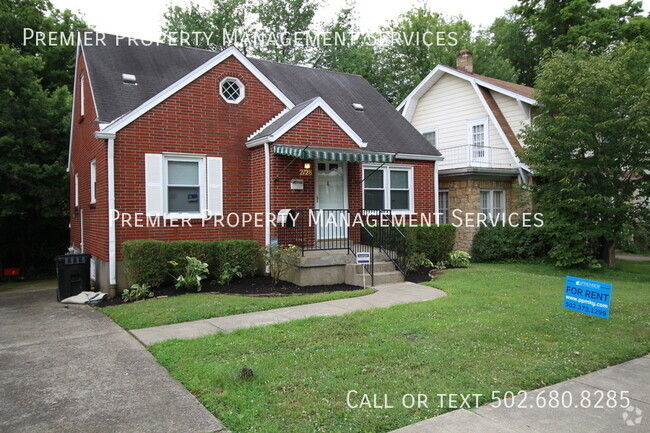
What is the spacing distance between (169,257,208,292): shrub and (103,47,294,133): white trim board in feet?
10.7

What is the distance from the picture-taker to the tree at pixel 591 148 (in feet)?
40.9

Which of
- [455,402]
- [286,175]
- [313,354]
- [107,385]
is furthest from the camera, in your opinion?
[286,175]

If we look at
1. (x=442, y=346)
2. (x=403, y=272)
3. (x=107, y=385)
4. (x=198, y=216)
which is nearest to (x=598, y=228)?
(x=403, y=272)

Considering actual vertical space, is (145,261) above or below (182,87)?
below

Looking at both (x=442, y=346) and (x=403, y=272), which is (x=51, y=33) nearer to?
(x=403, y=272)

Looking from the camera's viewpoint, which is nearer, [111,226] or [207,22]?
[111,226]

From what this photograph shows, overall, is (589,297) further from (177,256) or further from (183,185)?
(183,185)

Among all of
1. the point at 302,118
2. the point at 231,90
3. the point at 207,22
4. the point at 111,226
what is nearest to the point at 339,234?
the point at 302,118

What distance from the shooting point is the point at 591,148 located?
1293cm

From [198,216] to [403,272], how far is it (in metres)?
5.02

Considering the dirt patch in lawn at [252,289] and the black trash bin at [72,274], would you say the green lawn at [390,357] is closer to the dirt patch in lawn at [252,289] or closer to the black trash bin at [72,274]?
the dirt patch in lawn at [252,289]

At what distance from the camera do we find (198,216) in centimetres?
1134

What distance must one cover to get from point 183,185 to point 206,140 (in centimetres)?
124

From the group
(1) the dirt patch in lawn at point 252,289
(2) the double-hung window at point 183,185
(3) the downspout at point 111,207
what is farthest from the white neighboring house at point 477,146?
(3) the downspout at point 111,207
